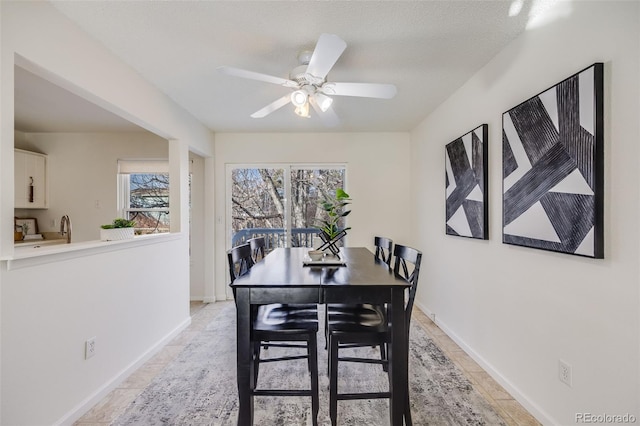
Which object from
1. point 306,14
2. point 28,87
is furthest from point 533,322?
point 28,87

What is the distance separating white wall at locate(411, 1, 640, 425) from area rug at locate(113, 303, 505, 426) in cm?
36

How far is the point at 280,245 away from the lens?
4.43 m

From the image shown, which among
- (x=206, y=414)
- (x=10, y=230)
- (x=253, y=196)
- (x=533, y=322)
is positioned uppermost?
(x=253, y=196)

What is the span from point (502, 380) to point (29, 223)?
5.34 metres

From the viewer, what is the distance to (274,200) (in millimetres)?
4426

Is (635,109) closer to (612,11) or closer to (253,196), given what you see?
(612,11)

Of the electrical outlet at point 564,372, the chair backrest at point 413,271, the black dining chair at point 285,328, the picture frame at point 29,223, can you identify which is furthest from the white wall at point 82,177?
the electrical outlet at point 564,372

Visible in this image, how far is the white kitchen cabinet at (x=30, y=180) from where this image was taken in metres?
3.63

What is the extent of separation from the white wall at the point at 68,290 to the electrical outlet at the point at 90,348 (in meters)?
0.03

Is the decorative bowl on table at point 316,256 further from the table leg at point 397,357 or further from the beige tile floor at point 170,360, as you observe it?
the beige tile floor at point 170,360

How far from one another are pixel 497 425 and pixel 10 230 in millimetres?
2721

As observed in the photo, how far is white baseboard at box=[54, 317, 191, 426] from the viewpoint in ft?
5.80

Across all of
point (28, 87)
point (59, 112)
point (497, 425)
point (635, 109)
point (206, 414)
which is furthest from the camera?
point (59, 112)
